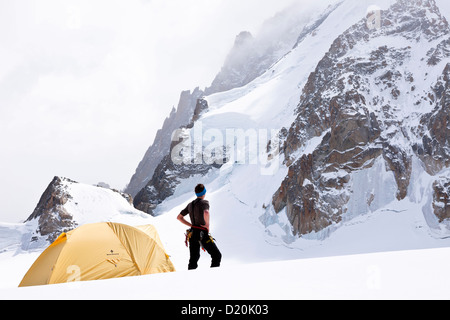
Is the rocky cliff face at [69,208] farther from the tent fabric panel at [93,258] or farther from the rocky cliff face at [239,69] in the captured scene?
the rocky cliff face at [239,69]

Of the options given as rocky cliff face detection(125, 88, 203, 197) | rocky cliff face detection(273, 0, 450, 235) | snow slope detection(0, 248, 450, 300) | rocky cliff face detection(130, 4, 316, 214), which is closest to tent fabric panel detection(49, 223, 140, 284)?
snow slope detection(0, 248, 450, 300)

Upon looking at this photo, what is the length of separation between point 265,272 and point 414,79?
3310 inches

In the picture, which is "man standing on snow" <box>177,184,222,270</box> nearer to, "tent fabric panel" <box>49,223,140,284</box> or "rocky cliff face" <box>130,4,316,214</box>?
"tent fabric panel" <box>49,223,140,284</box>

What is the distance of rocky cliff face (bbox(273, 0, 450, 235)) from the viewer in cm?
6569

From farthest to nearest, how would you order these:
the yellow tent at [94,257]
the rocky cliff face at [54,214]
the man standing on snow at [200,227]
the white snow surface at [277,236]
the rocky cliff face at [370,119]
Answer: the rocky cliff face at [370,119] → the rocky cliff face at [54,214] → the yellow tent at [94,257] → the man standing on snow at [200,227] → the white snow surface at [277,236]

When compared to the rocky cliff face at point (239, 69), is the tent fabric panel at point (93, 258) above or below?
below

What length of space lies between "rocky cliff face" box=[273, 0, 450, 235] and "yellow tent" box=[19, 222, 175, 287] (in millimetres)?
55964

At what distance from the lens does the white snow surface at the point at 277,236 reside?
4016 mm

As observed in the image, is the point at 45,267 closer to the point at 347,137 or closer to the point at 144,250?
the point at 144,250

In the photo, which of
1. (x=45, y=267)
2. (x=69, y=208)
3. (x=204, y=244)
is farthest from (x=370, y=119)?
(x=45, y=267)

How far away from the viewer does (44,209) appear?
5325 centimetres

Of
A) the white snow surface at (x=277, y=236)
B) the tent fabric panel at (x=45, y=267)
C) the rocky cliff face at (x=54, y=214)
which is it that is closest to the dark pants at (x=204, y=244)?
the white snow surface at (x=277, y=236)

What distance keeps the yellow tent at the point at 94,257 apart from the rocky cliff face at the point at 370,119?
5596cm

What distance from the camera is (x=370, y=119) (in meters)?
72.7
